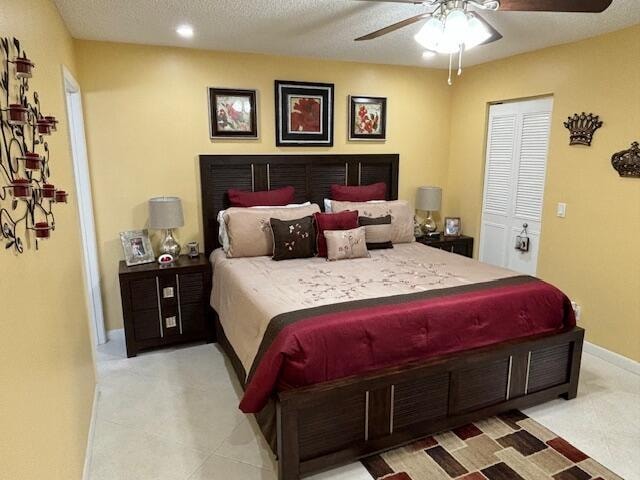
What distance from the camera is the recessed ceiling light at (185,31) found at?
3.10 metres

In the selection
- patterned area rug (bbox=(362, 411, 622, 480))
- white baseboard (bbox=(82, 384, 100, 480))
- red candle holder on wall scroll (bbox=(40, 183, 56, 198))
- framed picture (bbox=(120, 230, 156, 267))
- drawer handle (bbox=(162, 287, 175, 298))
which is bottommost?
patterned area rug (bbox=(362, 411, 622, 480))

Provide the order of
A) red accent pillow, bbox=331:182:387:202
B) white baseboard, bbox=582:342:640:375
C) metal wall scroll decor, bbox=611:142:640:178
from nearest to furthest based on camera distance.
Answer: metal wall scroll decor, bbox=611:142:640:178, white baseboard, bbox=582:342:640:375, red accent pillow, bbox=331:182:387:202

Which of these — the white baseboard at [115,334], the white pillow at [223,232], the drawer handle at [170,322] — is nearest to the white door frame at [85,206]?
the white baseboard at [115,334]

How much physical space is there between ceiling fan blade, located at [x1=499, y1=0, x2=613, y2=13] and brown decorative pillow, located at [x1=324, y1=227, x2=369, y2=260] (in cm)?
191

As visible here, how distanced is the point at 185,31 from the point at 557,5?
7.92ft

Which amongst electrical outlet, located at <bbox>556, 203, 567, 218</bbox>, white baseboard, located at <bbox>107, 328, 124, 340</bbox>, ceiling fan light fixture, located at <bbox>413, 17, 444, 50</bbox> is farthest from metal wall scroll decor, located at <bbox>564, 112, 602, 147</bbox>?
white baseboard, located at <bbox>107, 328, 124, 340</bbox>

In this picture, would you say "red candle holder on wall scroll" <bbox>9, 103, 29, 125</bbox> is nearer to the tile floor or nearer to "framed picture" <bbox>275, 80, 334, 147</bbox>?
the tile floor

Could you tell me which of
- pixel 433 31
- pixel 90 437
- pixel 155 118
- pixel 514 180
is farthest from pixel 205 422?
pixel 514 180

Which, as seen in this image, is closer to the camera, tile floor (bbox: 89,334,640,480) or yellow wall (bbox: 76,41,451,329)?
tile floor (bbox: 89,334,640,480)

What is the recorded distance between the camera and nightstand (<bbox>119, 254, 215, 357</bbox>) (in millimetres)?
3441

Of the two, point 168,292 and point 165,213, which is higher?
point 165,213

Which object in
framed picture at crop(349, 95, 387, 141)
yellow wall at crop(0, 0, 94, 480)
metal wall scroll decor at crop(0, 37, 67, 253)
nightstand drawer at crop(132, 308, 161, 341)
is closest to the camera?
yellow wall at crop(0, 0, 94, 480)

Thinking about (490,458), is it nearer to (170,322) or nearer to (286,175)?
(170,322)

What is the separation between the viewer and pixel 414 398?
2395 millimetres
